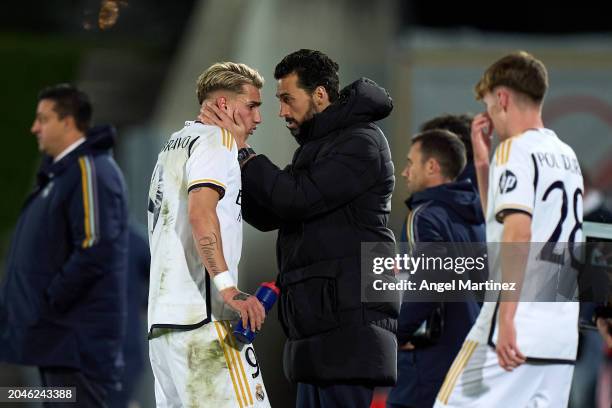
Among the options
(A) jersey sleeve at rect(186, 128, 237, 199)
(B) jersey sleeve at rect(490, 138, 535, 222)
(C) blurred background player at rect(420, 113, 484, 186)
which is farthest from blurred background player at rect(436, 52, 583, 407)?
(C) blurred background player at rect(420, 113, 484, 186)

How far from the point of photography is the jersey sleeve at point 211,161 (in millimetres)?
4672

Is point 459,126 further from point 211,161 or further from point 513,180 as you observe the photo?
point 211,161

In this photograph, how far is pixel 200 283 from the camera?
4.74 m

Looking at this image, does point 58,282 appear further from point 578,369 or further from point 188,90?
point 188,90

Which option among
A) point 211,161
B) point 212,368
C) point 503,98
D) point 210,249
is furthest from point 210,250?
point 503,98

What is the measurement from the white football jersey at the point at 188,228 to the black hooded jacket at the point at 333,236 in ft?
0.65

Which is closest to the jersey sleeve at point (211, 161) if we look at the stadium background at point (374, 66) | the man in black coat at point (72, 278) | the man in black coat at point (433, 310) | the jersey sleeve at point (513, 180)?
the jersey sleeve at point (513, 180)

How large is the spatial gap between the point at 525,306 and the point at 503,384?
0.31 metres

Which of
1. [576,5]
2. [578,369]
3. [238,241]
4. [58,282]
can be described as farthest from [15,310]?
[576,5]

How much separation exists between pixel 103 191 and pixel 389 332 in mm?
2252

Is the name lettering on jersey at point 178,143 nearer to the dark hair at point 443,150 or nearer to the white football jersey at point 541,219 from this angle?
the white football jersey at point 541,219

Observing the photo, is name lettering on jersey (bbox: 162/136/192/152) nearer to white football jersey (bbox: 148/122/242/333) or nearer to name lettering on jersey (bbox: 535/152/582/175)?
white football jersey (bbox: 148/122/242/333)

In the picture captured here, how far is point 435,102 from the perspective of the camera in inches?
413

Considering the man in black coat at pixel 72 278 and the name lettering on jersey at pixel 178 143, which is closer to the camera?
the name lettering on jersey at pixel 178 143
